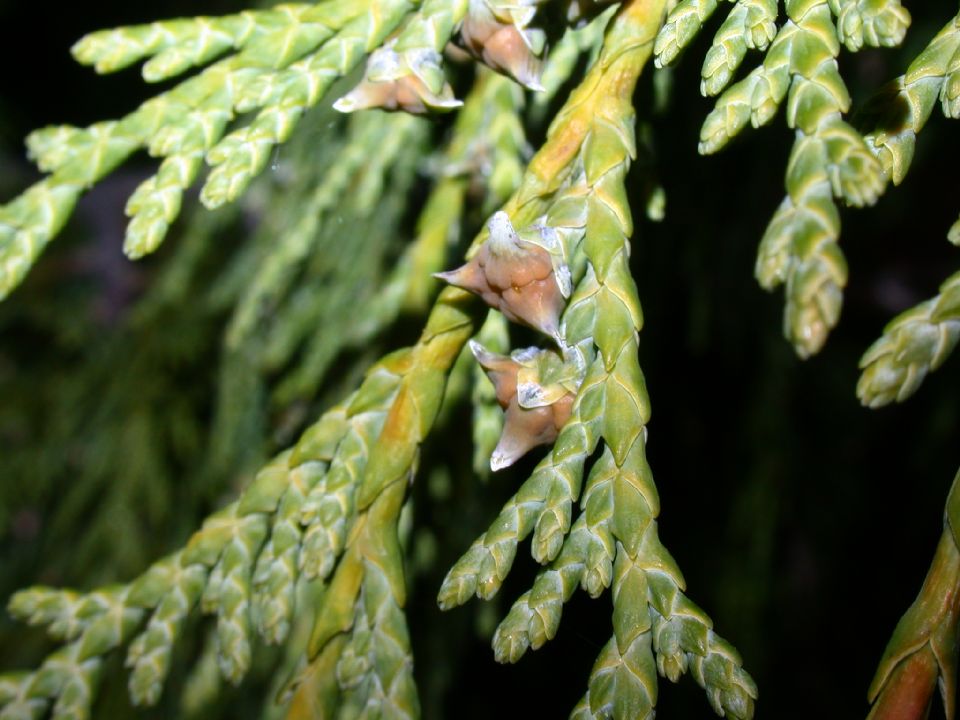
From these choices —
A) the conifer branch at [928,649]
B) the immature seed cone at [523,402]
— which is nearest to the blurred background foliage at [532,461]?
the immature seed cone at [523,402]

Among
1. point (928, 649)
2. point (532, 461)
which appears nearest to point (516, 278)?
point (928, 649)

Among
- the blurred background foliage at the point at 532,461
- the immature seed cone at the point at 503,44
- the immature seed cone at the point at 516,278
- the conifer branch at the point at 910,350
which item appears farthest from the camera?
the blurred background foliage at the point at 532,461

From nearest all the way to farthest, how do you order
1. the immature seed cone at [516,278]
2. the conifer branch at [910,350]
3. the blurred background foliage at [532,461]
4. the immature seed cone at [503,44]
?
1. the conifer branch at [910,350]
2. the immature seed cone at [516,278]
3. the immature seed cone at [503,44]
4. the blurred background foliage at [532,461]

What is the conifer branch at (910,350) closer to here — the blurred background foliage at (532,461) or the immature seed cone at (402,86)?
the immature seed cone at (402,86)

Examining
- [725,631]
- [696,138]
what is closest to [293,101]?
[696,138]

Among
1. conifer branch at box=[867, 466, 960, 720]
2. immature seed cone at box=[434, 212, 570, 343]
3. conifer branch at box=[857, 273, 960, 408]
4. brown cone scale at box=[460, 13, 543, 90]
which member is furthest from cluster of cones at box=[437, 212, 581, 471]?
conifer branch at box=[867, 466, 960, 720]

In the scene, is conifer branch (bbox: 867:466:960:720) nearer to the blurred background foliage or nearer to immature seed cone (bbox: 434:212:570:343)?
immature seed cone (bbox: 434:212:570:343)
